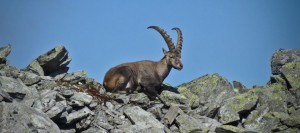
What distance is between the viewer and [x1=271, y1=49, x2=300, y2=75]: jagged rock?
24.1 m

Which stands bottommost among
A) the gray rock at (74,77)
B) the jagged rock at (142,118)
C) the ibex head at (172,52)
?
the jagged rock at (142,118)

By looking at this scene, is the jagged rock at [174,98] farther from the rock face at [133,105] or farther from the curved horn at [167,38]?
the curved horn at [167,38]

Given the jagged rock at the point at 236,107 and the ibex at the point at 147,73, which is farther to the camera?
the ibex at the point at 147,73

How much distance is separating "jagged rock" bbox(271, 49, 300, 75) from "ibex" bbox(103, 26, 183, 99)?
5480 millimetres

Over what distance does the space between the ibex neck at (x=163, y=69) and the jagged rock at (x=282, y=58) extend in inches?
238

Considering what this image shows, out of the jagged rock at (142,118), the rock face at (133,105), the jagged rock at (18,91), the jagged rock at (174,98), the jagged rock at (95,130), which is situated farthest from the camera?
the jagged rock at (174,98)

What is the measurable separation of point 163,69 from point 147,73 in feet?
3.84

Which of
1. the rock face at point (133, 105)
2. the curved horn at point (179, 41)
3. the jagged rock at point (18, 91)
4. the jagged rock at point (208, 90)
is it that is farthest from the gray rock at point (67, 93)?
the curved horn at point (179, 41)

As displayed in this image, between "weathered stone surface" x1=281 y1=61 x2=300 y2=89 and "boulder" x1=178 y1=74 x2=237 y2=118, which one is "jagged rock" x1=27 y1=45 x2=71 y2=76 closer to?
"boulder" x1=178 y1=74 x2=237 y2=118

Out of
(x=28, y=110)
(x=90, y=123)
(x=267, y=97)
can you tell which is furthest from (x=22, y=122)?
(x=267, y=97)

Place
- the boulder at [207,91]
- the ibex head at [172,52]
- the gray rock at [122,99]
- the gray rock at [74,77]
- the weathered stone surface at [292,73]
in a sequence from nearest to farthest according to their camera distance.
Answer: the gray rock at [122,99], the gray rock at [74,77], the boulder at [207,91], the weathered stone surface at [292,73], the ibex head at [172,52]

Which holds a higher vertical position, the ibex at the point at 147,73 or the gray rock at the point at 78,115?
the ibex at the point at 147,73

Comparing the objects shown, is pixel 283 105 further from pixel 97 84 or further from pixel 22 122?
pixel 22 122

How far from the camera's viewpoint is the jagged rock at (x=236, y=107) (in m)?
17.9
